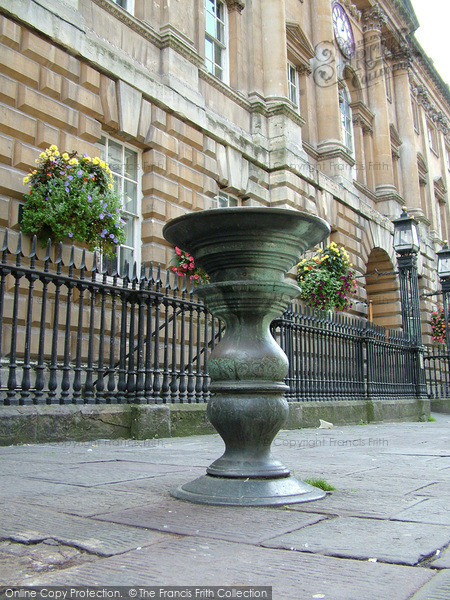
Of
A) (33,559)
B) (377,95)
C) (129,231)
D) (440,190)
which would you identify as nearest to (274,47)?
(129,231)

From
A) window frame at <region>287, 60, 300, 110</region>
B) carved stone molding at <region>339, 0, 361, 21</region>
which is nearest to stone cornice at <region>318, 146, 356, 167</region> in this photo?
window frame at <region>287, 60, 300, 110</region>

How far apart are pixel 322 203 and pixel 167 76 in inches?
257

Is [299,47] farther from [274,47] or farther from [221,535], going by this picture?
[221,535]

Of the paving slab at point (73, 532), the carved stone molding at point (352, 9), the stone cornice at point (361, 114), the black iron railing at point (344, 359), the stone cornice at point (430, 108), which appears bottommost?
the paving slab at point (73, 532)

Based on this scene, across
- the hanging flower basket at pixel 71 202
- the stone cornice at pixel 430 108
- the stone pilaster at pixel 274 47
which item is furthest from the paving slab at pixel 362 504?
the stone cornice at pixel 430 108

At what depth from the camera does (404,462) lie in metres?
4.48

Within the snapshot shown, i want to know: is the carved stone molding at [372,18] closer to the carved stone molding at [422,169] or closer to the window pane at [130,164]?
the carved stone molding at [422,169]

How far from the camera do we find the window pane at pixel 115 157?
34.0ft

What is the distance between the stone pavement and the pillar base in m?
0.07

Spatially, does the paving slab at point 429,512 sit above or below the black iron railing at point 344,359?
below

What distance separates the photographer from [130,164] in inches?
423

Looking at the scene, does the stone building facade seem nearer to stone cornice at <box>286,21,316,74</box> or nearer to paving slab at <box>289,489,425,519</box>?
Result: stone cornice at <box>286,21,316,74</box>

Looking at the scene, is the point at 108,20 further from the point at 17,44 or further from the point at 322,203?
the point at 322,203

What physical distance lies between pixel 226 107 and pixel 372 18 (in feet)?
41.4
